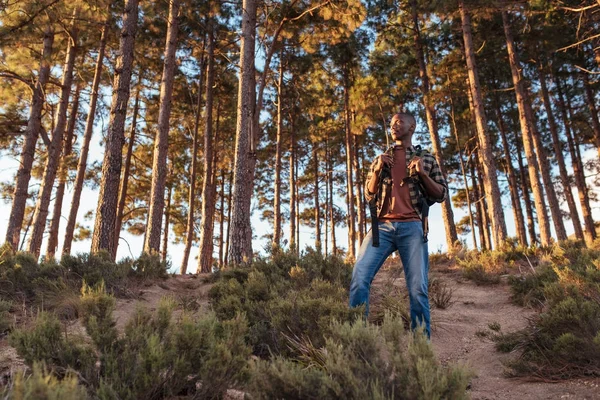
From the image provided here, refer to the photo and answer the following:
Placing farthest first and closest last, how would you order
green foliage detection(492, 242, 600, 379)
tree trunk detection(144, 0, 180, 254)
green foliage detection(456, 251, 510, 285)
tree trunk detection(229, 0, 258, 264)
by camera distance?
tree trunk detection(144, 0, 180, 254) < tree trunk detection(229, 0, 258, 264) < green foliage detection(456, 251, 510, 285) < green foliage detection(492, 242, 600, 379)

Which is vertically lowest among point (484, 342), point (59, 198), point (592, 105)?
point (484, 342)

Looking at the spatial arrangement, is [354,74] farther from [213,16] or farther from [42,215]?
[42,215]

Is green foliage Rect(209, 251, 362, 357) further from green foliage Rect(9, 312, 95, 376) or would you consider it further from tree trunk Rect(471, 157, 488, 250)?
tree trunk Rect(471, 157, 488, 250)

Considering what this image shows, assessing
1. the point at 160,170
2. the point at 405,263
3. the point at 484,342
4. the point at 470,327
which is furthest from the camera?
the point at 160,170

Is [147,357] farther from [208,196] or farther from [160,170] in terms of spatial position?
[208,196]

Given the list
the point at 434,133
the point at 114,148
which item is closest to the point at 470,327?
the point at 114,148

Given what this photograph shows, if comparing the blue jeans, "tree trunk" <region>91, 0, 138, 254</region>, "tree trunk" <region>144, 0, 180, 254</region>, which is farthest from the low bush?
"tree trunk" <region>144, 0, 180, 254</region>

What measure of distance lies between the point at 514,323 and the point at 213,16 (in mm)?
14148

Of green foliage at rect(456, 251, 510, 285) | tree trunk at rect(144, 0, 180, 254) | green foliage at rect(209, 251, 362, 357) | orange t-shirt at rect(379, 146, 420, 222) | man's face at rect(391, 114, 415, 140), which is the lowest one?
green foliage at rect(209, 251, 362, 357)

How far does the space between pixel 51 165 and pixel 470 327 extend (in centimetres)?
1185

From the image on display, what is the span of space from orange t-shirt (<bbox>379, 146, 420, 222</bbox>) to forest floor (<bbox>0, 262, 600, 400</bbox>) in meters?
1.27

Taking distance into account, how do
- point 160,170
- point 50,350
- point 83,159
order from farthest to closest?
point 83,159 < point 160,170 < point 50,350

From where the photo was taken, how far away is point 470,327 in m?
4.95

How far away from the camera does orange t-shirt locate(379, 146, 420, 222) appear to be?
11.9 feet
